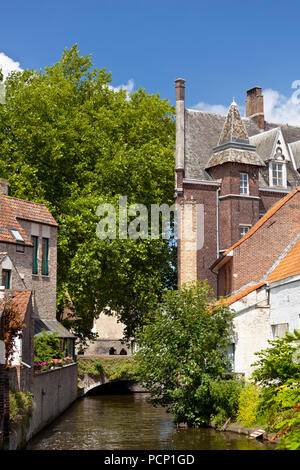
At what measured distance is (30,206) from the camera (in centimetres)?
3331

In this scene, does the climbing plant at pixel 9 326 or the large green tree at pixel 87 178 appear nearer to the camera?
the climbing plant at pixel 9 326

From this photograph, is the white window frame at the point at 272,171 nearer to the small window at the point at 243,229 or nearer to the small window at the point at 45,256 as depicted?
the small window at the point at 243,229

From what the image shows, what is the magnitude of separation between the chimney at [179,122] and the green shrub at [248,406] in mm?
19358

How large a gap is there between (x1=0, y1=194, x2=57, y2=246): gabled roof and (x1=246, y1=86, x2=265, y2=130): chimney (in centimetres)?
1771

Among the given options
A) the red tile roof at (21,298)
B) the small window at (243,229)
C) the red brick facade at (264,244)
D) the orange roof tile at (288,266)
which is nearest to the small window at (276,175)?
the small window at (243,229)

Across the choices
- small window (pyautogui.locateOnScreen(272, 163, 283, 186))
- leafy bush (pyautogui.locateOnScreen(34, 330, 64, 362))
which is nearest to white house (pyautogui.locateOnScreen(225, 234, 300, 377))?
leafy bush (pyautogui.locateOnScreen(34, 330, 64, 362))

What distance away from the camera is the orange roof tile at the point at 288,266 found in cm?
2418

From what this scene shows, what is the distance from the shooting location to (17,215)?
31766 mm

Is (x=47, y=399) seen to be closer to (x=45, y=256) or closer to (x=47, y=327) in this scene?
(x=47, y=327)

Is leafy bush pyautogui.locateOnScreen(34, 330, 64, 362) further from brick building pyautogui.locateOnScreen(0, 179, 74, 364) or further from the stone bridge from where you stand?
the stone bridge

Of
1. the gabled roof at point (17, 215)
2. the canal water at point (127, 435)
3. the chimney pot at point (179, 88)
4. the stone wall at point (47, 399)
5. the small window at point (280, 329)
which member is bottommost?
the canal water at point (127, 435)
